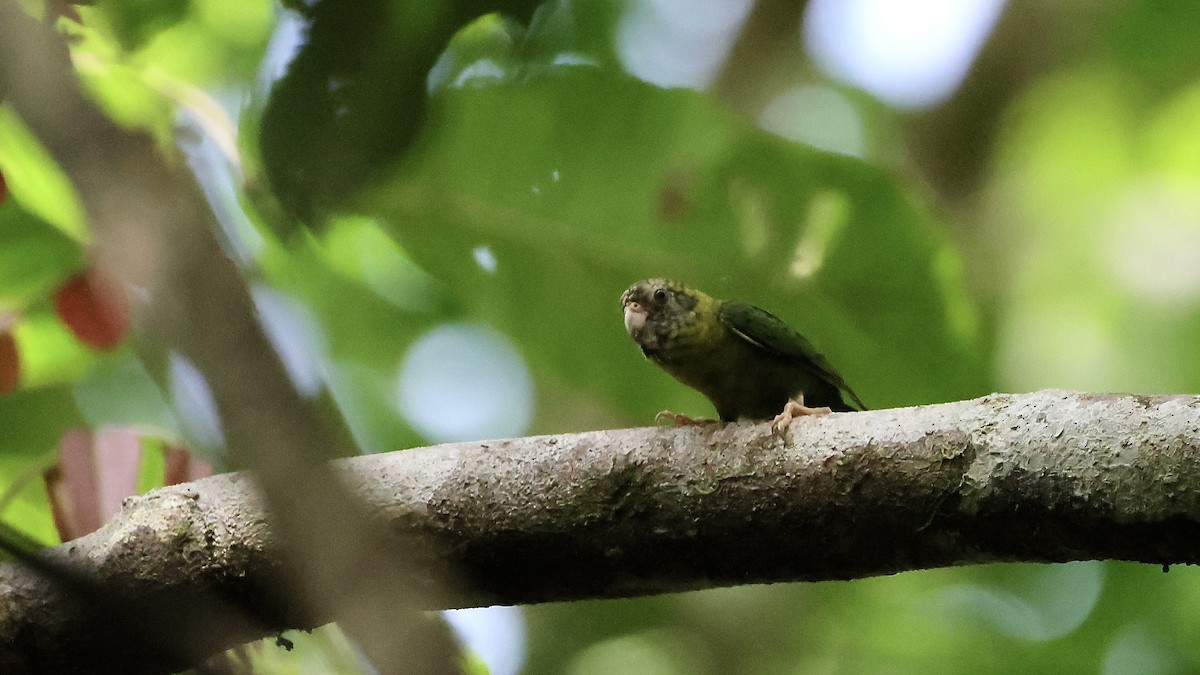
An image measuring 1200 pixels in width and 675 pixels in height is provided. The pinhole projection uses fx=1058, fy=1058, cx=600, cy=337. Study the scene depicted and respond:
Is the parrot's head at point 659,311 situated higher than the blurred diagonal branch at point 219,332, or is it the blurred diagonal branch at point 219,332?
the parrot's head at point 659,311

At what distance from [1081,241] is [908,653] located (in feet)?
5.29

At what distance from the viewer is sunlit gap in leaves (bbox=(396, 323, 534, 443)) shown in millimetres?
3402

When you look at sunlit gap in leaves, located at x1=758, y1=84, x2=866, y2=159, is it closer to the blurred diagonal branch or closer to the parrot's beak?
the parrot's beak

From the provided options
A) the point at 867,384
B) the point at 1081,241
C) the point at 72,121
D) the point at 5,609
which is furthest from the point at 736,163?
the point at 72,121

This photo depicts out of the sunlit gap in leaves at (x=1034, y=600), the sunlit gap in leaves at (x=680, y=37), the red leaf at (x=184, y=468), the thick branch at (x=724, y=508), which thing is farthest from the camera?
the sunlit gap in leaves at (x=1034, y=600)

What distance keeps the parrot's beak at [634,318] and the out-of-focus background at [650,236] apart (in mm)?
247

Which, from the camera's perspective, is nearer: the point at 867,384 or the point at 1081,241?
the point at 867,384

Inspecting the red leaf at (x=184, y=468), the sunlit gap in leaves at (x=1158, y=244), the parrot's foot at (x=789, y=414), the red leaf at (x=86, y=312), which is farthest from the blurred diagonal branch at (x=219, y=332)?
the sunlit gap in leaves at (x=1158, y=244)

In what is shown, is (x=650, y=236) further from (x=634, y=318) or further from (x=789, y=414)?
(x=789, y=414)

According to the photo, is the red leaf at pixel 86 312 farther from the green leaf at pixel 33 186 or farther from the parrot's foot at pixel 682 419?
the parrot's foot at pixel 682 419

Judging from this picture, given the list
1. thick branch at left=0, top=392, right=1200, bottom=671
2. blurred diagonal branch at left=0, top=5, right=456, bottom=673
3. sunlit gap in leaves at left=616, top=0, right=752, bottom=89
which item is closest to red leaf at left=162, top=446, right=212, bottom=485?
thick branch at left=0, top=392, right=1200, bottom=671

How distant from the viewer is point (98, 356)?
288cm

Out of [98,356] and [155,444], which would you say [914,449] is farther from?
[98,356]

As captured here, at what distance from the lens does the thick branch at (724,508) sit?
1.55 meters
